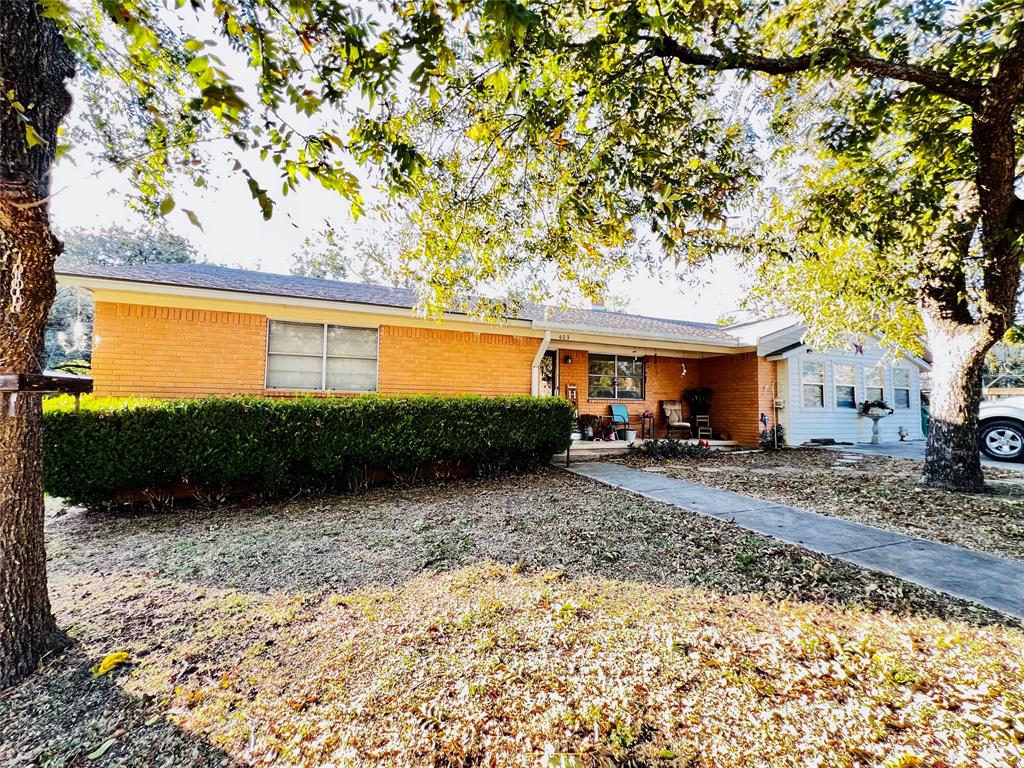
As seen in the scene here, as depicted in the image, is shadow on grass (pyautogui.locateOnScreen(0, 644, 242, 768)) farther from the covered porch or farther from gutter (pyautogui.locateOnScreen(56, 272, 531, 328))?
the covered porch

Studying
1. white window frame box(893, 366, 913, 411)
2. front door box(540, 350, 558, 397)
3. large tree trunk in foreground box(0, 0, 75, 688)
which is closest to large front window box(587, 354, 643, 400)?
front door box(540, 350, 558, 397)

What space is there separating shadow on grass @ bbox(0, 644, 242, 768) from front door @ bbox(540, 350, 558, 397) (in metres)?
10.2

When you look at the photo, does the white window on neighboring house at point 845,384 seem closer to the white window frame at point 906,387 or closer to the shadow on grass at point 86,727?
the white window frame at point 906,387

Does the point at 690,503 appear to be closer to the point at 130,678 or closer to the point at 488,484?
the point at 488,484

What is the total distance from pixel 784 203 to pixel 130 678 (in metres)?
8.56

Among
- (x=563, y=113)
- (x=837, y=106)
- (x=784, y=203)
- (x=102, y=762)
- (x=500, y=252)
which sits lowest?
(x=102, y=762)

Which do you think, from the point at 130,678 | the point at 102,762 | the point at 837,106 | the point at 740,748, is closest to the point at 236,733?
the point at 102,762

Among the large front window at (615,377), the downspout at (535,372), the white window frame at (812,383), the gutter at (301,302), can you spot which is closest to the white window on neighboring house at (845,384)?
the white window frame at (812,383)

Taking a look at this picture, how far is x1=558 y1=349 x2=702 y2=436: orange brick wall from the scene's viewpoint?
12312mm

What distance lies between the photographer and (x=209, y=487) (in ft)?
20.0

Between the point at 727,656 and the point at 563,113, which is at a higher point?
the point at 563,113

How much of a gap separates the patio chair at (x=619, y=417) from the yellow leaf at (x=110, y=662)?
11.0m

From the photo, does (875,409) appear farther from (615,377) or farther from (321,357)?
(321,357)

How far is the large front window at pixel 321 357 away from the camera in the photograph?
789 cm
